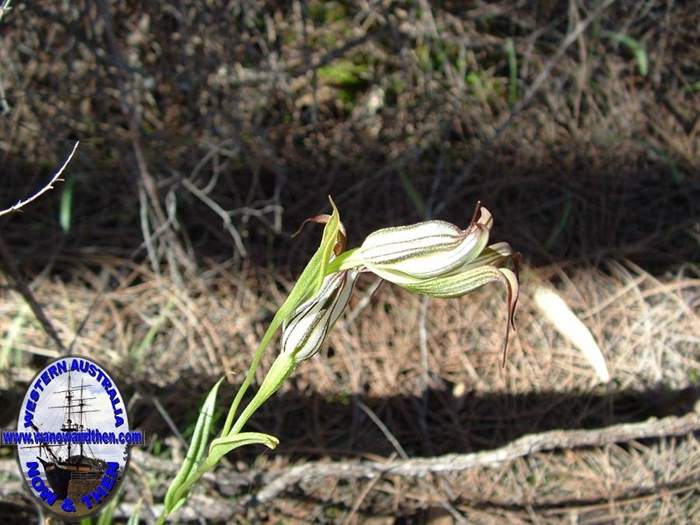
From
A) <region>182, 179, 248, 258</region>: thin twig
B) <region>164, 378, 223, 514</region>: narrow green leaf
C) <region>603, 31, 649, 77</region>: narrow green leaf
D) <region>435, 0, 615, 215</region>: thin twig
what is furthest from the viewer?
<region>603, 31, 649, 77</region>: narrow green leaf

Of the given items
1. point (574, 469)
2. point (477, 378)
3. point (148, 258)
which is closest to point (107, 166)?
point (148, 258)

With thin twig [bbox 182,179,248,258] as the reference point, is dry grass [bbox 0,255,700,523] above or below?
below

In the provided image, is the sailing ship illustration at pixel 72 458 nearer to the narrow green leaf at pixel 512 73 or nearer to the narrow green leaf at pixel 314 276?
the narrow green leaf at pixel 314 276

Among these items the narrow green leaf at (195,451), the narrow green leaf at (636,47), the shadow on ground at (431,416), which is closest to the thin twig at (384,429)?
the shadow on ground at (431,416)

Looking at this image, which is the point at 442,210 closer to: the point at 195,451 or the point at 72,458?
the point at 195,451

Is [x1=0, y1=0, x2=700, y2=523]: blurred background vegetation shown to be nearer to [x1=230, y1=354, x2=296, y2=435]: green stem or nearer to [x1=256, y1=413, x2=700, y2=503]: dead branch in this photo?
[x1=256, y1=413, x2=700, y2=503]: dead branch

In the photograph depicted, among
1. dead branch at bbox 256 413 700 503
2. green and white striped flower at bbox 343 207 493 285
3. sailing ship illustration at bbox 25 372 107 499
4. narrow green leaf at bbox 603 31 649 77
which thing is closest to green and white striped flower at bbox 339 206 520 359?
green and white striped flower at bbox 343 207 493 285

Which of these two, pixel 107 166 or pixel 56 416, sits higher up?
pixel 107 166

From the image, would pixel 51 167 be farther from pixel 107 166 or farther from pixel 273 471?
pixel 273 471
